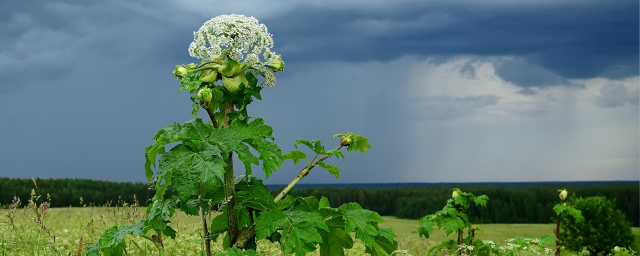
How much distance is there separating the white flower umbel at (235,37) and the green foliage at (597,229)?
10.7 meters

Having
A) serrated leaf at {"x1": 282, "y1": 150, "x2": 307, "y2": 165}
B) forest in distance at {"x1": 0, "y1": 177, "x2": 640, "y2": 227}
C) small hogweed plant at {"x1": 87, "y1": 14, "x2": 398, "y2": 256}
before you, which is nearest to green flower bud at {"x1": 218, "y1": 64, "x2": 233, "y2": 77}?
small hogweed plant at {"x1": 87, "y1": 14, "x2": 398, "y2": 256}

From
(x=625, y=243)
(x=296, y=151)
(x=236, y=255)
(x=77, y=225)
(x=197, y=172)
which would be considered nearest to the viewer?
(x=197, y=172)

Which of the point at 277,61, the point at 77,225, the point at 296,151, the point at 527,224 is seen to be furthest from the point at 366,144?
the point at 527,224

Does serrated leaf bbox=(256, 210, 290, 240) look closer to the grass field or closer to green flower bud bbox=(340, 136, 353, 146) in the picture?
green flower bud bbox=(340, 136, 353, 146)

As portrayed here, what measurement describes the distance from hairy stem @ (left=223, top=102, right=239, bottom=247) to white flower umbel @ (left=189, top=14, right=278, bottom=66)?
15.1 inches

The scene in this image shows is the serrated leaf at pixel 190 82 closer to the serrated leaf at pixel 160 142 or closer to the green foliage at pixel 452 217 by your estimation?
the serrated leaf at pixel 160 142

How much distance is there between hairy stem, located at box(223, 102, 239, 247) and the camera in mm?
3560

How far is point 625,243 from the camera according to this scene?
11.8 metres

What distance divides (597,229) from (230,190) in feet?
36.6

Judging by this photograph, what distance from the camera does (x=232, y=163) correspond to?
141 inches

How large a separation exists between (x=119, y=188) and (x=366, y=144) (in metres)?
13.3

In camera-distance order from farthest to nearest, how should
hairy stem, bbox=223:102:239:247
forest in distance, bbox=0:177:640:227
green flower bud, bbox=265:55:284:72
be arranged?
forest in distance, bbox=0:177:640:227 < green flower bud, bbox=265:55:284:72 < hairy stem, bbox=223:102:239:247

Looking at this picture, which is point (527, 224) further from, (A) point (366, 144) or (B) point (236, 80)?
Result: (B) point (236, 80)

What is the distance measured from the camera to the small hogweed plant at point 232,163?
119 inches
